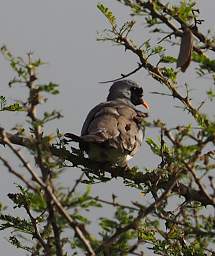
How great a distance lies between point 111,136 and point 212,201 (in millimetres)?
3490

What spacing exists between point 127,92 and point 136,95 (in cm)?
15

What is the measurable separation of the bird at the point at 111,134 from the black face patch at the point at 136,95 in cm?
128

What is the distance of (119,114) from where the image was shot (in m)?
7.85

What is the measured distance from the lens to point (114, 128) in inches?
291

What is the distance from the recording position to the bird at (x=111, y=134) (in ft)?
Answer: 23.3

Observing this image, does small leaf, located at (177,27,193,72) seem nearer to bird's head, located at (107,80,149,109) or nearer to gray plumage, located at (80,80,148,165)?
gray plumage, located at (80,80,148,165)

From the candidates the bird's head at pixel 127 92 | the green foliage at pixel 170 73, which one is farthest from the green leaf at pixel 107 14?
the bird's head at pixel 127 92

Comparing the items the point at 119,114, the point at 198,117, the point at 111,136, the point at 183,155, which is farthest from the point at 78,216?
the point at 119,114

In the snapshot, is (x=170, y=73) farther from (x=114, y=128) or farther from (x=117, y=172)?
(x=114, y=128)

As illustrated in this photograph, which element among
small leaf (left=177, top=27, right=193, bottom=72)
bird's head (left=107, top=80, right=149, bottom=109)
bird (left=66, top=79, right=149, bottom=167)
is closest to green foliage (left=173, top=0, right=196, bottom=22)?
small leaf (left=177, top=27, right=193, bottom=72)

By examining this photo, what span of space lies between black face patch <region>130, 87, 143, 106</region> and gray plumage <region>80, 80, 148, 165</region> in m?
1.30

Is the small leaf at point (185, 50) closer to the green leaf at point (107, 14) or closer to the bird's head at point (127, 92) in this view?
the green leaf at point (107, 14)

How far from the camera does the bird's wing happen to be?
23.7 ft

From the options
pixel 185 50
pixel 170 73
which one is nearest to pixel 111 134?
pixel 170 73
